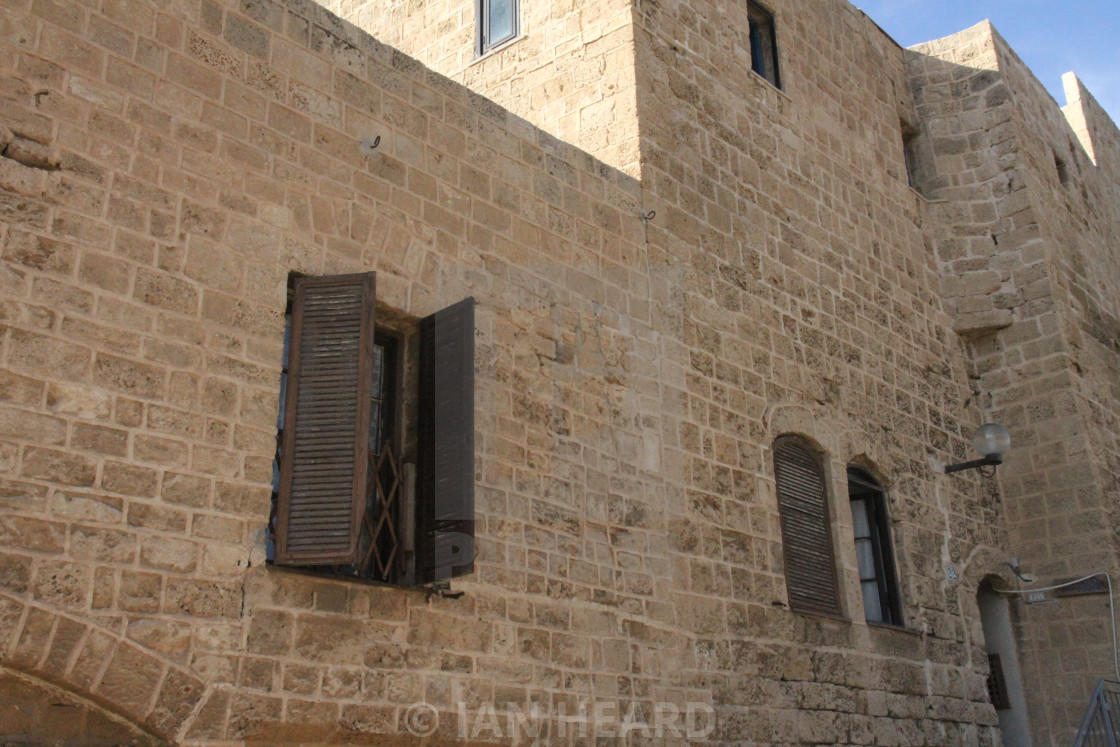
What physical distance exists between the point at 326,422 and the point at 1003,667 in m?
6.91

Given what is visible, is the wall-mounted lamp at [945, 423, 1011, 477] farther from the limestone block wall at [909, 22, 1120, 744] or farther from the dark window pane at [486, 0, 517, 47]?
the dark window pane at [486, 0, 517, 47]

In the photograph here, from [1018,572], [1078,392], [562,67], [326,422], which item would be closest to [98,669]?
[326,422]

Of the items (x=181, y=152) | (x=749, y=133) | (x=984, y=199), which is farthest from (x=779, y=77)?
(x=181, y=152)

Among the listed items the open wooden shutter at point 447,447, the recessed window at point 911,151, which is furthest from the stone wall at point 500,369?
the recessed window at point 911,151

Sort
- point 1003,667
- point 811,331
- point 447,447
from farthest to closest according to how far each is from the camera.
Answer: point 1003,667 < point 811,331 < point 447,447

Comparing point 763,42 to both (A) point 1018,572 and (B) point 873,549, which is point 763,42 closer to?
(B) point 873,549

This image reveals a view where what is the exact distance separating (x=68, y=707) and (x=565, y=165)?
165 inches

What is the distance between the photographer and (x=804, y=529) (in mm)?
7793

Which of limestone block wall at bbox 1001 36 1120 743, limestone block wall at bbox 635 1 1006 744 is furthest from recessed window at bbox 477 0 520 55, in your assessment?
limestone block wall at bbox 1001 36 1120 743

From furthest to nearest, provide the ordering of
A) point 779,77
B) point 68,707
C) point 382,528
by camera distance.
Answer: point 779,77, point 382,528, point 68,707

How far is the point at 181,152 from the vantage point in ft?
16.2

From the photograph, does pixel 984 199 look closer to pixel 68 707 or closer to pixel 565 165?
pixel 565 165

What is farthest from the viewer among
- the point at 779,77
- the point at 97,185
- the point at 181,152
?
the point at 779,77

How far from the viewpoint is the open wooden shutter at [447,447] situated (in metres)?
5.22
